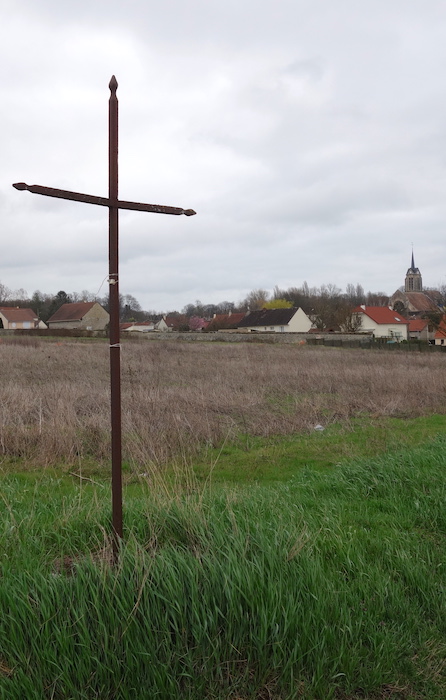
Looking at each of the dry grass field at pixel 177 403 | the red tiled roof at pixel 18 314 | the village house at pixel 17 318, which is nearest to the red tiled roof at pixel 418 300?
the village house at pixel 17 318

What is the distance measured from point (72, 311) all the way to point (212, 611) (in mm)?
80334

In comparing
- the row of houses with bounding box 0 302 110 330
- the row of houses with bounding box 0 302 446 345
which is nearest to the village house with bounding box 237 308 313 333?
the row of houses with bounding box 0 302 446 345

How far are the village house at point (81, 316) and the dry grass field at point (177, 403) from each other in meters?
55.7

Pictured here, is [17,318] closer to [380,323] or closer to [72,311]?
[72,311]

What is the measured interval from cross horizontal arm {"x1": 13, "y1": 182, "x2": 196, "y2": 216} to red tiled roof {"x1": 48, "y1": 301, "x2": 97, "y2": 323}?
248ft

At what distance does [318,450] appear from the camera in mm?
9523

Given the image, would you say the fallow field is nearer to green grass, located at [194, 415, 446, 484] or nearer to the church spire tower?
green grass, located at [194, 415, 446, 484]

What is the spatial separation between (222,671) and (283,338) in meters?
56.0

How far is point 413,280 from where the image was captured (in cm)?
14462

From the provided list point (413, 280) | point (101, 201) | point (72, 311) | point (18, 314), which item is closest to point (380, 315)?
point (72, 311)

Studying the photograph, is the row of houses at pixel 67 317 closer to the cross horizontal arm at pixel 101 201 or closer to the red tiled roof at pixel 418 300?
the red tiled roof at pixel 418 300

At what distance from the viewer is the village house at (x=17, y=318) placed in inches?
3209

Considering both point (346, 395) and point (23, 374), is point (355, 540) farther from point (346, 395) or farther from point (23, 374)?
point (23, 374)

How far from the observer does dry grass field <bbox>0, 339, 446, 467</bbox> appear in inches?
347
